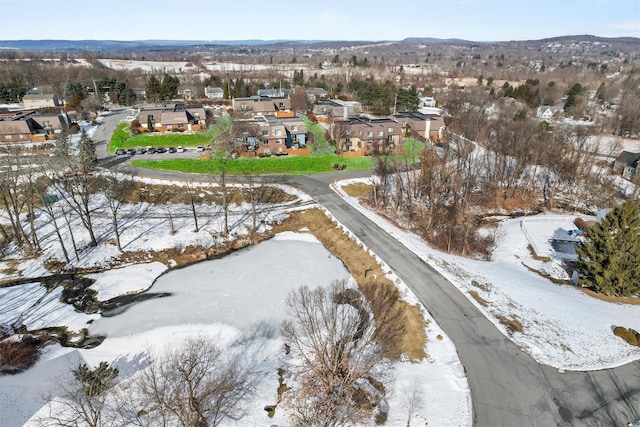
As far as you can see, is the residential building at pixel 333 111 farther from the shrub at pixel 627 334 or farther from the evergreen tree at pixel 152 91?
the shrub at pixel 627 334

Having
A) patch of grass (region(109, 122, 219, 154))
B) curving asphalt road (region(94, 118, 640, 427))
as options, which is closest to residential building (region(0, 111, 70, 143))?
patch of grass (region(109, 122, 219, 154))

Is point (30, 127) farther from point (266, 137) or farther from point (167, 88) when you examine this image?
point (266, 137)

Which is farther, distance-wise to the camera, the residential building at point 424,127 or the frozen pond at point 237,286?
the residential building at point 424,127

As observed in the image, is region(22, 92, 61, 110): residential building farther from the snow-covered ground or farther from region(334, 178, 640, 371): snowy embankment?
region(334, 178, 640, 371): snowy embankment

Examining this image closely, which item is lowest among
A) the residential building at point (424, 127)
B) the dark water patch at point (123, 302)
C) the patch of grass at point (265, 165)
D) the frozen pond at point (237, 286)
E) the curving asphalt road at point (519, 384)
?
the dark water patch at point (123, 302)

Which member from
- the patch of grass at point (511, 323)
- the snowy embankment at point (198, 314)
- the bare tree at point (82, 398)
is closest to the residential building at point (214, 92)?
the snowy embankment at point (198, 314)

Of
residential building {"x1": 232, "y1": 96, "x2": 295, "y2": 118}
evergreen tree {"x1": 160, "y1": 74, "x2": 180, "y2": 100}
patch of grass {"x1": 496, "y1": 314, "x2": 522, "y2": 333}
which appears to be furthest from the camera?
evergreen tree {"x1": 160, "y1": 74, "x2": 180, "y2": 100}
